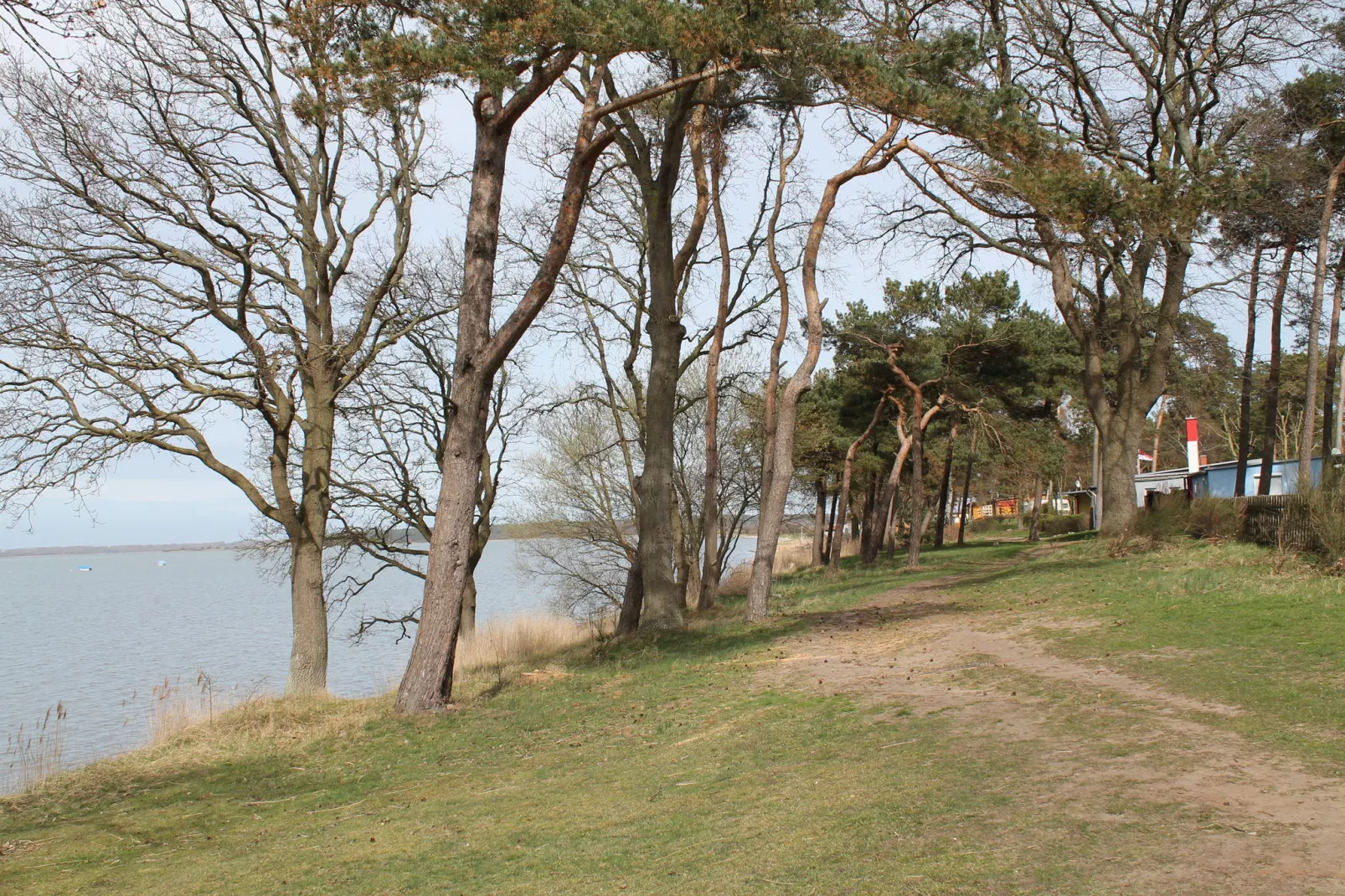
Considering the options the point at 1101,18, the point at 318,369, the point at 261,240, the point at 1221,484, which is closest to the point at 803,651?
the point at 318,369

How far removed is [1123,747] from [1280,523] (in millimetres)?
10813

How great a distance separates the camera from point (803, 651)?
11.9 meters

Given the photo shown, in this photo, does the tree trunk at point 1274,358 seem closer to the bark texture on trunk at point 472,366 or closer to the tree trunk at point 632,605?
the tree trunk at point 632,605

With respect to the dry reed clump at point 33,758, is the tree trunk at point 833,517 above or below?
above

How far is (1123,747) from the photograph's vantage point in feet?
19.6

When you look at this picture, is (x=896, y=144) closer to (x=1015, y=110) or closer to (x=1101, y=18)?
(x=1015, y=110)

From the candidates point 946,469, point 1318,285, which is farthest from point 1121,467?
point 946,469

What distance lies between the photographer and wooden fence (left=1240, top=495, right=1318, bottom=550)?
1358cm

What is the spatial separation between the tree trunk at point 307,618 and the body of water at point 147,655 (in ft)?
2.31

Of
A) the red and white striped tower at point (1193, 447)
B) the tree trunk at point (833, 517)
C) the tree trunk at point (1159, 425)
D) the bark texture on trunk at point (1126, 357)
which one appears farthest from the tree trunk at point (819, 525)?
the tree trunk at point (1159, 425)

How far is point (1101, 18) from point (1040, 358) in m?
12.2

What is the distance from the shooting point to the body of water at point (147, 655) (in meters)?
15.8

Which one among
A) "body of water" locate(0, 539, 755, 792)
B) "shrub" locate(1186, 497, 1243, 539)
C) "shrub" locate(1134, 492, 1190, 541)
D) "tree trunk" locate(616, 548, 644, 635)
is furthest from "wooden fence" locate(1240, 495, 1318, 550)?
"body of water" locate(0, 539, 755, 792)

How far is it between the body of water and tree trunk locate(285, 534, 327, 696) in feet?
2.31
